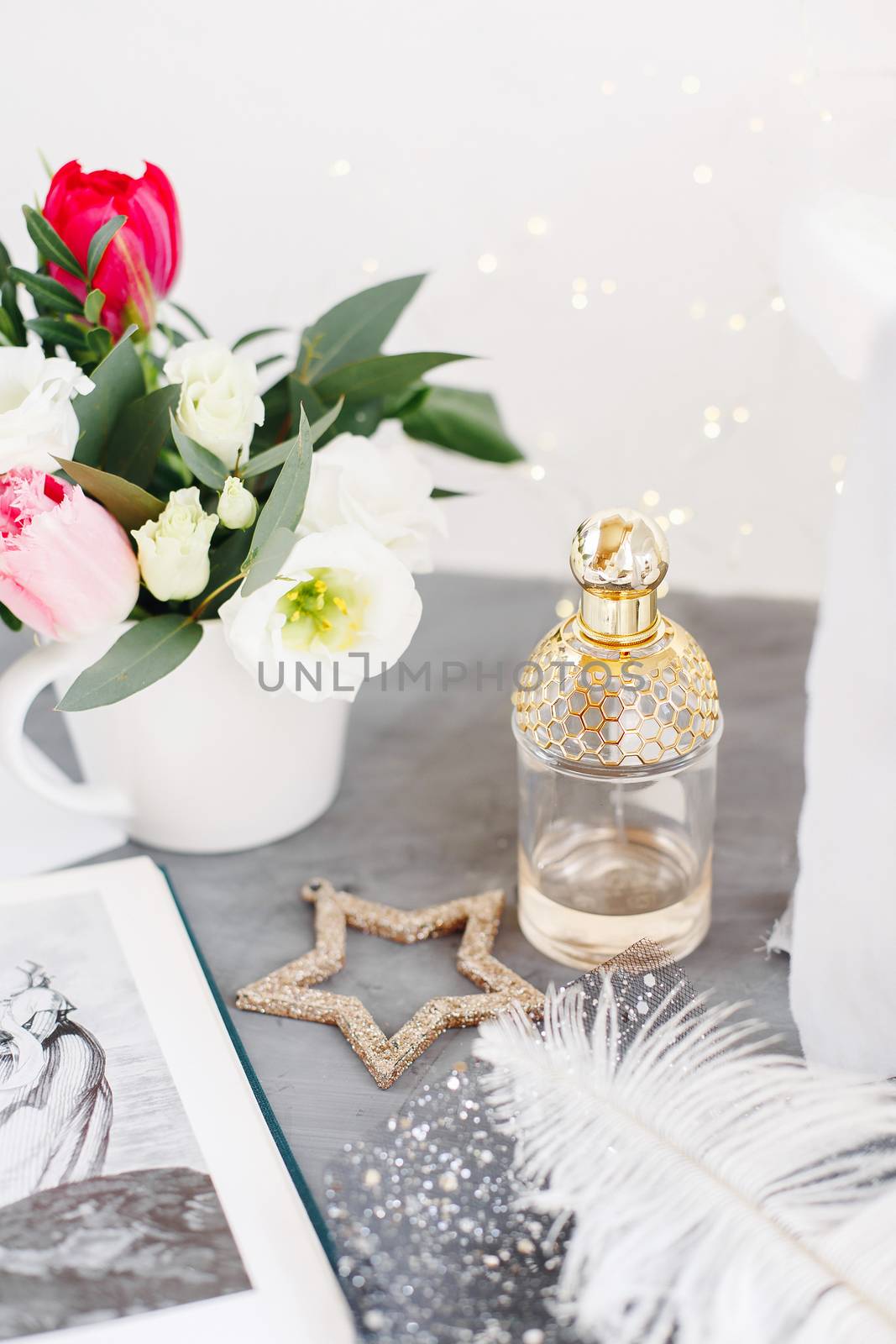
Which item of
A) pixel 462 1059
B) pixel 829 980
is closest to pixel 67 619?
pixel 462 1059

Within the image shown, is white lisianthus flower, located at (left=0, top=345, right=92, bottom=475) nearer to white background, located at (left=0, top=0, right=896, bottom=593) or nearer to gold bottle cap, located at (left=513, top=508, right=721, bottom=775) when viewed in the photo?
gold bottle cap, located at (left=513, top=508, right=721, bottom=775)

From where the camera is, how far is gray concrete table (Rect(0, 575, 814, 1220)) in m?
0.54

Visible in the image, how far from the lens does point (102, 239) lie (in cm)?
53

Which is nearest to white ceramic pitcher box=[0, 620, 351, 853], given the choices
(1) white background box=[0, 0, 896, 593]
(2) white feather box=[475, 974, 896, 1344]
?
(2) white feather box=[475, 974, 896, 1344]

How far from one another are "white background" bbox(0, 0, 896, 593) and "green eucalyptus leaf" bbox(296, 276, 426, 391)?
0.78 ft

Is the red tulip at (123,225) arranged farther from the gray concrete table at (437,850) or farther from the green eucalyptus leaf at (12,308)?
the gray concrete table at (437,850)

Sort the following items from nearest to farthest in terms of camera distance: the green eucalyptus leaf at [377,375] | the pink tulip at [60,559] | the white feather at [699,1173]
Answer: the white feather at [699,1173] → the pink tulip at [60,559] → the green eucalyptus leaf at [377,375]

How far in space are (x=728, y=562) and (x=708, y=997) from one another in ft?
1.58

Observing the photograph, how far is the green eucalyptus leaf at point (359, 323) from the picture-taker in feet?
2.17

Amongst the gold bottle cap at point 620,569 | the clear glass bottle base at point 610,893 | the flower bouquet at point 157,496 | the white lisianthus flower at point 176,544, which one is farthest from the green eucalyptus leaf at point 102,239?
the clear glass bottle base at point 610,893

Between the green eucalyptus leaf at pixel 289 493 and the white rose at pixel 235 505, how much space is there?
12mm

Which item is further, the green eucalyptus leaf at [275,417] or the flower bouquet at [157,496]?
the green eucalyptus leaf at [275,417]

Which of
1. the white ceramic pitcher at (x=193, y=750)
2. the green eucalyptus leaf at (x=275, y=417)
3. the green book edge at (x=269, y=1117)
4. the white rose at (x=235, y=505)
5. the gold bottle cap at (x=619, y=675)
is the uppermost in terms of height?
the green eucalyptus leaf at (x=275, y=417)

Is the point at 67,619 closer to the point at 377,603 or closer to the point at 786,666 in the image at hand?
the point at 377,603
